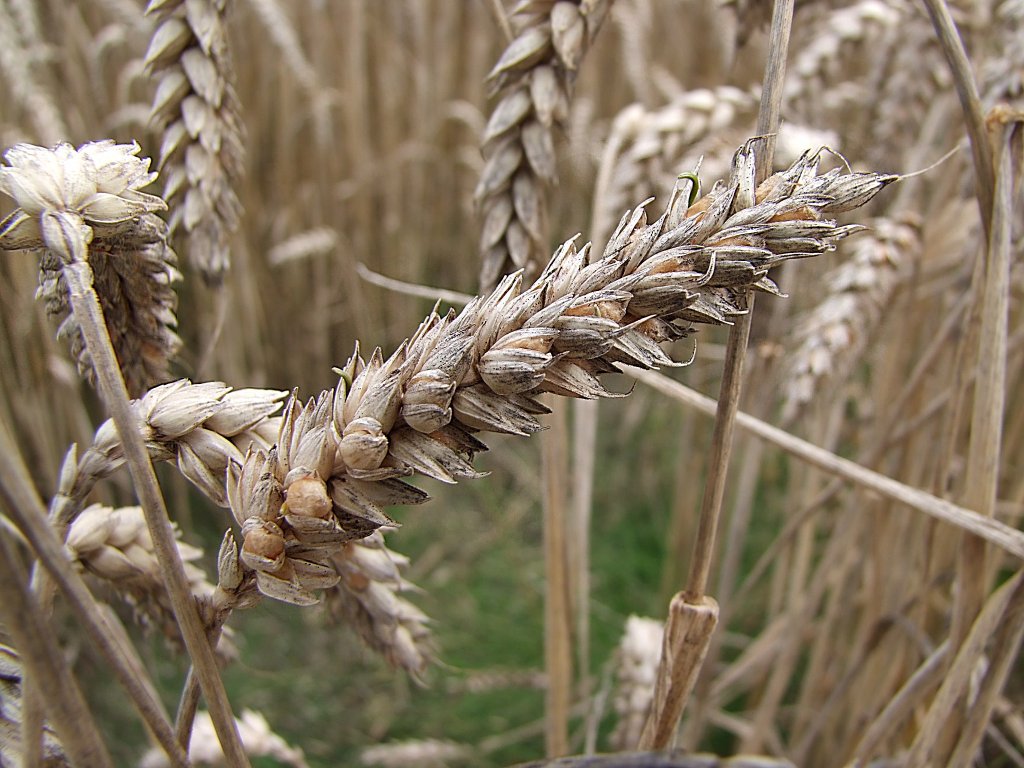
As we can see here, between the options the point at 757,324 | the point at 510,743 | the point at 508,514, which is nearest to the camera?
Answer: the point at 757,324

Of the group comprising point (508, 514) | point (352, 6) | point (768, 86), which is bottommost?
point (508, 514)

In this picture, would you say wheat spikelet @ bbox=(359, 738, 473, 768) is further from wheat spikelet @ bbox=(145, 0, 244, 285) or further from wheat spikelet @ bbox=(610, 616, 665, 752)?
wheat spikelet @ bbox=(145, 0, 244, 285)

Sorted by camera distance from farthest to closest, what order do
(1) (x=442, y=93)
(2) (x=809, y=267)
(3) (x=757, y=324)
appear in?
(1) (x=442, y=93) → (2) (x=809, y=267) → (3) (x=757, y=324)

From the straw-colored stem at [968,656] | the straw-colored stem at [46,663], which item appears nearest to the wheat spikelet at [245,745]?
the straw-colored stem at [46,663]

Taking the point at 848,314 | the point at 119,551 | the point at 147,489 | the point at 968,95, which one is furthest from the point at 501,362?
the point at 848,314

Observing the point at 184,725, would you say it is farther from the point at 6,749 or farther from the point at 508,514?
the point at 508,514

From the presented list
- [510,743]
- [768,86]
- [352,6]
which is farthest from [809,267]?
[352,6]

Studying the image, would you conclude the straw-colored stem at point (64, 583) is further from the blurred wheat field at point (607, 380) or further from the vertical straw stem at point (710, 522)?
the vertical straw stem at point (710, 522)

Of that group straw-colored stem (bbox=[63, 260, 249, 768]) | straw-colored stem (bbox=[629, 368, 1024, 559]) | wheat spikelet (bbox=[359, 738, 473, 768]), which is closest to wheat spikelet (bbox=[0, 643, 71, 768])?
straw-colored stem (bbox=[63, 260, 249, 768])
